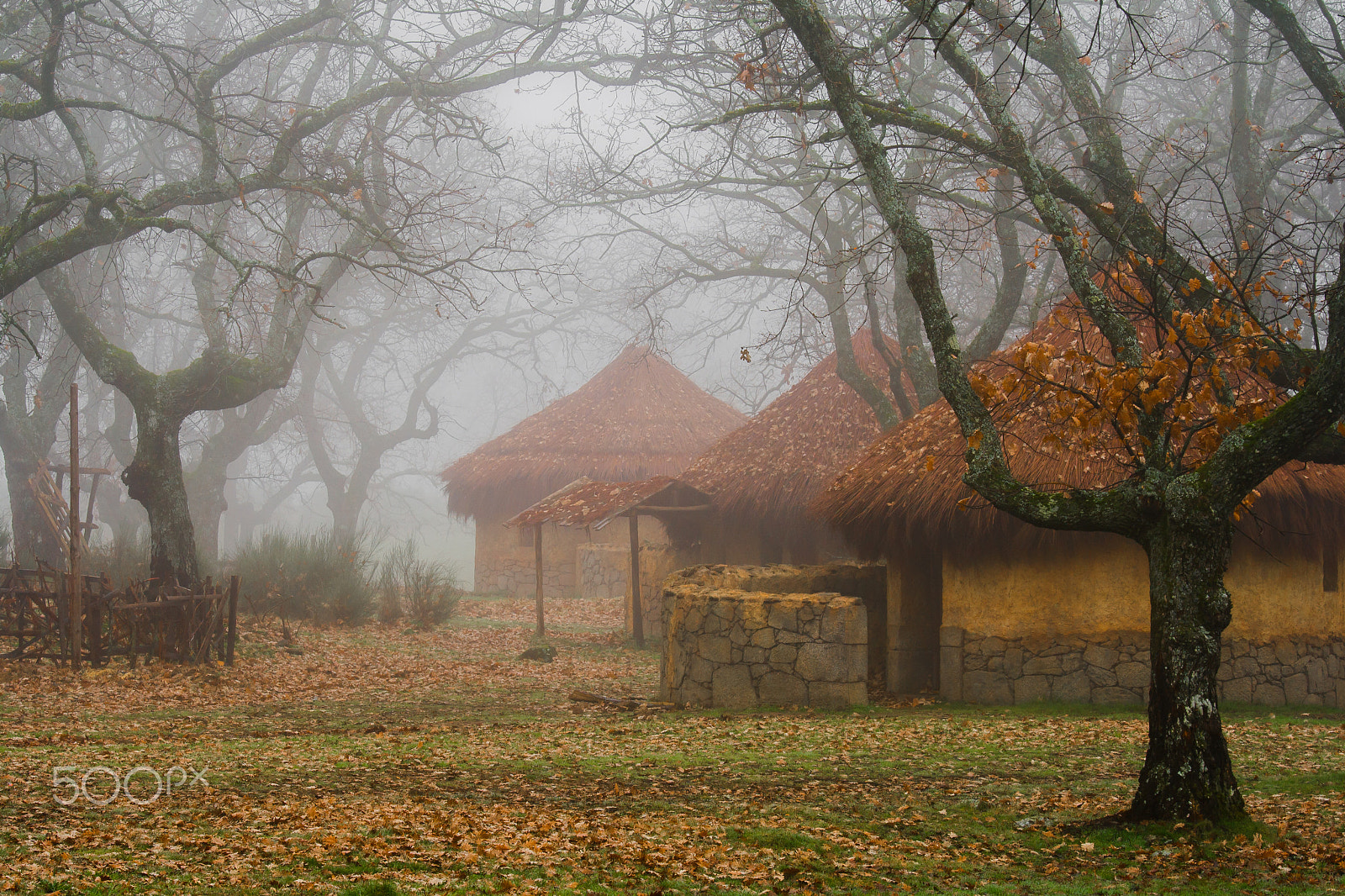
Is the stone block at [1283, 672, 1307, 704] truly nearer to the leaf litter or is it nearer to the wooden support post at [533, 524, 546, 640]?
the leaf litter

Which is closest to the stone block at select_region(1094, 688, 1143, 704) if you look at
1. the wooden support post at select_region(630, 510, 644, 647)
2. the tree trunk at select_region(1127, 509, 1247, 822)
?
the tree trunk at select_region(1127, 509, 1247, 822)

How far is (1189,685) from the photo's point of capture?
5.12m

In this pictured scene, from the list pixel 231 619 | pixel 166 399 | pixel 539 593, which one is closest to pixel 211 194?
pixel 166 399

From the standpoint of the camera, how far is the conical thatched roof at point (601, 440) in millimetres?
24875

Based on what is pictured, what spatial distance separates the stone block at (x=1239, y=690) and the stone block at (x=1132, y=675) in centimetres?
71

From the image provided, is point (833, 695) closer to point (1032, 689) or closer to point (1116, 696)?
point (1032, 689)

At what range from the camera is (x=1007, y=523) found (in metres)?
9.77

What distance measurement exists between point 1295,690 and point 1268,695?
0.91ft

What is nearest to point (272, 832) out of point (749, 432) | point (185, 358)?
point (749, 432)

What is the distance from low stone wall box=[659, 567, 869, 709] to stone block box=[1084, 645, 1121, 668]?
210cm

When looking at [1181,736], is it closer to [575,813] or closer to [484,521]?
[575,813]

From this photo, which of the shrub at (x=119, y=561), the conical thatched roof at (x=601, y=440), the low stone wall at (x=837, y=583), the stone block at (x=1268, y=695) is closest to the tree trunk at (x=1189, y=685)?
the stone block at (x=1268, y=695)

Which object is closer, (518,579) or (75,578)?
(75,578)
